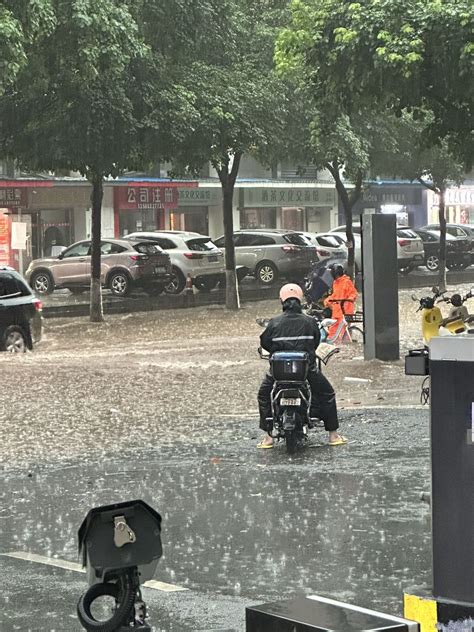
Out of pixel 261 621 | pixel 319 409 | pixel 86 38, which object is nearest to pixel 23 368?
pixel 86 38

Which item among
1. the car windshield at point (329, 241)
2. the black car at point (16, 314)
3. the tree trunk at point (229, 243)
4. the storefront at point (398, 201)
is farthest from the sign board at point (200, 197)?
the black car at point (16, 314)

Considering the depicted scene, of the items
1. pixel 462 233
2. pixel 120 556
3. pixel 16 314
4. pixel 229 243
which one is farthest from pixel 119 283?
pixel 120 556

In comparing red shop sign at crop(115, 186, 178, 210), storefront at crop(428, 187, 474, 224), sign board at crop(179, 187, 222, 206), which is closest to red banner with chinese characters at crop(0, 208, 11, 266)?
red shop sign at crop(115, 186, 178, 210)

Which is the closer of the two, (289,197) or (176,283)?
(176,283)

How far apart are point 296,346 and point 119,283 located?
81.6 feet

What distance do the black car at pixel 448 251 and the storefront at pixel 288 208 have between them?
11133 millimetres

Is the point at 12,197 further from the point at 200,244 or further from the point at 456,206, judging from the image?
the point at 456,206

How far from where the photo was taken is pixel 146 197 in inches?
2088

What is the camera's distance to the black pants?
492 inches

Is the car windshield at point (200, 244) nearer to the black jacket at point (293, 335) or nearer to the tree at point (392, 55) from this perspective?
the tree at point (392, 55)

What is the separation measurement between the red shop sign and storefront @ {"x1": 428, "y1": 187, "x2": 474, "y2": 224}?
705 inches

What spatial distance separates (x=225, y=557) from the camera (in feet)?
27.3

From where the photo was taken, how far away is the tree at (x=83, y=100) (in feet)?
76.4

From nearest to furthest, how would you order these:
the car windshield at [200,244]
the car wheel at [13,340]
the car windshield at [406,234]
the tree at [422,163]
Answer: the car wheel at [13,340] < the car windshield at [200,244] < the tree at [422,163] < the car windshield at [406,234]
